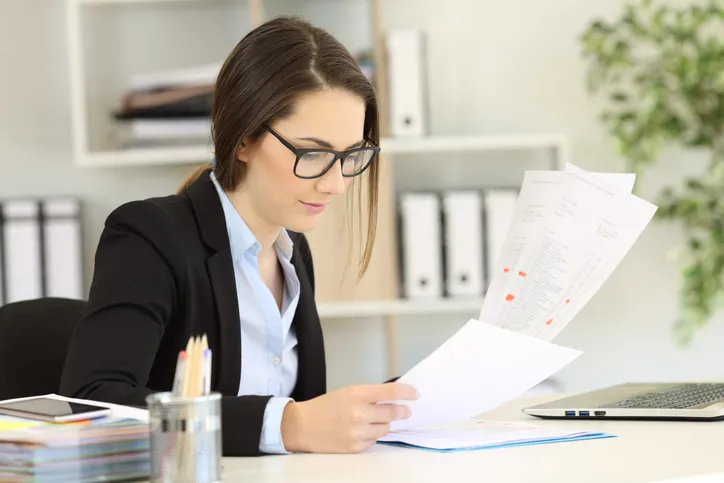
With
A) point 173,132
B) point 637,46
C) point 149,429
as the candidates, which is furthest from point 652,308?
point 149,429

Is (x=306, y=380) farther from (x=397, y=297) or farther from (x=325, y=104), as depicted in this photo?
(x=397, y=297)

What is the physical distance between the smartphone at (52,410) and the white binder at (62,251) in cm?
198

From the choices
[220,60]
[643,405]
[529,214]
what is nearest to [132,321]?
[529,214]

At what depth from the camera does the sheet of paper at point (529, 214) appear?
1.38m

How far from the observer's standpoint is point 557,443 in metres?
1.24

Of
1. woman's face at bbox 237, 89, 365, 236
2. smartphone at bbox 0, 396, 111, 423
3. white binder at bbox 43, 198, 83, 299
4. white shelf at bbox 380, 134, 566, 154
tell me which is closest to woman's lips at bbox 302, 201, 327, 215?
woman's face at bbox 237, 89, 365, 236

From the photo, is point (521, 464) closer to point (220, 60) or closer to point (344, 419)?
point (344, 419)

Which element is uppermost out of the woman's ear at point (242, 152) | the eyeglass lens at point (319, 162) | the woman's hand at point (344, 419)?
the woman's ear at point (242, 152)

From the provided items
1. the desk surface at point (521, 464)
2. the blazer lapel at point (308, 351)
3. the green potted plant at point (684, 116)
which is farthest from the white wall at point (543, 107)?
the desk surface at point (521, 464)

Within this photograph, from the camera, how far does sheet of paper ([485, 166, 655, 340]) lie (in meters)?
1.35

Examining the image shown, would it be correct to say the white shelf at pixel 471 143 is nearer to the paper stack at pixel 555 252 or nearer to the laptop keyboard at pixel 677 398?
the laptop keyboard at pixel 677 398

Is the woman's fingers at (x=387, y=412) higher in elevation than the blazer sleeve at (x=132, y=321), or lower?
lower

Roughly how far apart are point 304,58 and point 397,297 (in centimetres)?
165

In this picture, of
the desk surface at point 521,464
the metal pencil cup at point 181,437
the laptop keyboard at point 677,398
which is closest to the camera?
the metal pencil cup at point 181,437
